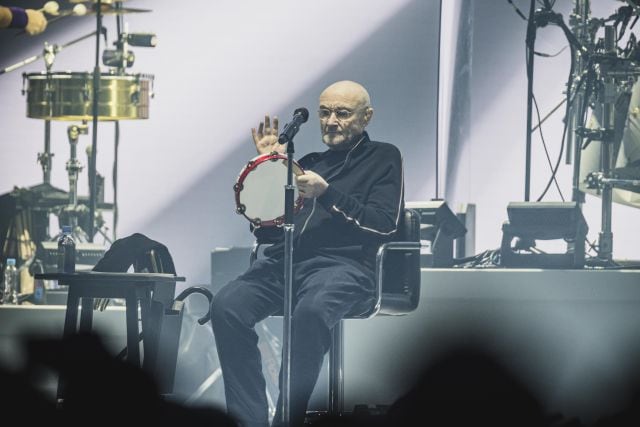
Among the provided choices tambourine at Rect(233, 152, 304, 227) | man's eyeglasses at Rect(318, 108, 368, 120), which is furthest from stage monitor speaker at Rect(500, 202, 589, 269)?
tambourine at Rect(233, 152, 304, 227)

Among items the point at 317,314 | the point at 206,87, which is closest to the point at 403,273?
the point at 317,314

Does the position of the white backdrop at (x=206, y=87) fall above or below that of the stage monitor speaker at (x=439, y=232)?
above

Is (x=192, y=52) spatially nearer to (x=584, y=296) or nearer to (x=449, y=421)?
(x=584, y=296)

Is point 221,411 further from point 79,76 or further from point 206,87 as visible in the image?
point 206,87

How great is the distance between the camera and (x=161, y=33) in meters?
7.44

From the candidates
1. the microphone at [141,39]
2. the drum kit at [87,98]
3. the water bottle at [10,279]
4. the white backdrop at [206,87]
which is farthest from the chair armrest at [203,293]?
the white backdrop at [206,87]

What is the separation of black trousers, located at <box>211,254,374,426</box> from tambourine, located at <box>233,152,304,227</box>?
198 mm

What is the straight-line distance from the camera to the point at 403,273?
3768 millimetres

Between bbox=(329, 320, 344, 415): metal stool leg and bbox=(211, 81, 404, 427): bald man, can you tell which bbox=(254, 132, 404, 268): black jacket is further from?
bbox=(329, 320, 344, 415): metal stool leg

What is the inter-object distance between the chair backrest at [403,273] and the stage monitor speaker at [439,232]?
0.87m

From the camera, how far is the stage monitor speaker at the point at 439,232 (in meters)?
4.68

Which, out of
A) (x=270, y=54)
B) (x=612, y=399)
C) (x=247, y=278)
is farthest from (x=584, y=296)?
(x=270, y=54)

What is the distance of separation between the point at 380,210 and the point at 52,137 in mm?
4273

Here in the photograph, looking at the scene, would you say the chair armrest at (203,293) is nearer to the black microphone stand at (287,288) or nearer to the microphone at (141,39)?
the black microphone stand at (287,288)
